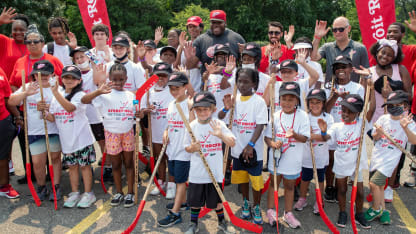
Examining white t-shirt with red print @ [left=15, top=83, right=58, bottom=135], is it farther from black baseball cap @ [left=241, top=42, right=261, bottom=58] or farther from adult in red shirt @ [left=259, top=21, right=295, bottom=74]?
adult in red shirt @ [left=259, top=21, right=295, bottom=74]

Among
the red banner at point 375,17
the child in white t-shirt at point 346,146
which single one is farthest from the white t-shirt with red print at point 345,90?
the red banner at point 375,17

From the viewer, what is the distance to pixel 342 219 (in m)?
4.89

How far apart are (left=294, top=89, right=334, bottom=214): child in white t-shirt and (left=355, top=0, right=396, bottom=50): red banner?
11.0 feet

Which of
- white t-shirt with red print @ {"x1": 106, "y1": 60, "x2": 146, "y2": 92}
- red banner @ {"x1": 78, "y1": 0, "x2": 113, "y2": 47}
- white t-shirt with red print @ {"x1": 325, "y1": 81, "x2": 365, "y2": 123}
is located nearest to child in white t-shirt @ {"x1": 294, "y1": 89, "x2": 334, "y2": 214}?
white t-shirt with red print @ {"x1": 325, "y1": 81, "x2": 365, "y2": 123}

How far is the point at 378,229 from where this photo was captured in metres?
4.80

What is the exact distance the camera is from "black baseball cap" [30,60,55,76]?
5.35 meters

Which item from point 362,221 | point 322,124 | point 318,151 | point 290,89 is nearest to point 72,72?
point 290,89

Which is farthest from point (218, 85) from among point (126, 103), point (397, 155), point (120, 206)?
→ point (397, 155)

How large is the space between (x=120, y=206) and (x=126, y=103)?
159cm

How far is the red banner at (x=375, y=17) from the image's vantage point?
23.9ft

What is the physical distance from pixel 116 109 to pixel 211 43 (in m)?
2.21

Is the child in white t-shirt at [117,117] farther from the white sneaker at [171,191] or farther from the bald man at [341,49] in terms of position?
the bald man at [341,49]

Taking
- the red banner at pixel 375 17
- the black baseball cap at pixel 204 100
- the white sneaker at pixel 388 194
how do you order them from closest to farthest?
1. the black baseball cap at pixel 204 100
2. the white sneaker at pixel 388 194
3. the red banner at pixel 375 17

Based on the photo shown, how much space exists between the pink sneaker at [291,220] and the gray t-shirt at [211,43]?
9.69 ft
